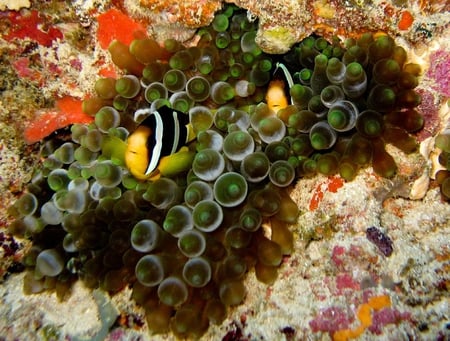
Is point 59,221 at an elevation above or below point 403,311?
above

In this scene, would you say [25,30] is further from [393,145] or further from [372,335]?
[372,335]

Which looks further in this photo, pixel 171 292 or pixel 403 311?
pixel 171 292

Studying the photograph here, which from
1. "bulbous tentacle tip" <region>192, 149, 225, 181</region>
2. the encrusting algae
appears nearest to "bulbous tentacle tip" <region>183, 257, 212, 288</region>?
the encrusting algae

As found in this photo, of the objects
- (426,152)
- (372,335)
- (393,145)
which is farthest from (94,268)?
(426,152)

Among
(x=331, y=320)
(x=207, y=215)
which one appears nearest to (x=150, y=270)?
(x=207, y=215)

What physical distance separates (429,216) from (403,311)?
2.22 ft

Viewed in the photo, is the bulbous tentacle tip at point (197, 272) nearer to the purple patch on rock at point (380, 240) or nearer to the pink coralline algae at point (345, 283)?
the pink coralline algae at point (345, 283)

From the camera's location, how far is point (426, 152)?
242 cm

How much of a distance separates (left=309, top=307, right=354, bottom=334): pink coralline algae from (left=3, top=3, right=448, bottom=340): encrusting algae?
0.04 metres

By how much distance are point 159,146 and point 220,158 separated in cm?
40

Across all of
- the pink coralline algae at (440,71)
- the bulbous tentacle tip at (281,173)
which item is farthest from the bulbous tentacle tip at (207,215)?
the pink coralline algae at (440,71)

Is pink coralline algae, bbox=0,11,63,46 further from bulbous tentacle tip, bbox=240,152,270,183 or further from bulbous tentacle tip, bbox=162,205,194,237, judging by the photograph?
bulbous tentacle tip, bbox=240,152,270,183

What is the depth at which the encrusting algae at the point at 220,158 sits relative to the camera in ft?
7.59

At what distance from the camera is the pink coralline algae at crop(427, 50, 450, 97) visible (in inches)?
94.3
